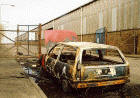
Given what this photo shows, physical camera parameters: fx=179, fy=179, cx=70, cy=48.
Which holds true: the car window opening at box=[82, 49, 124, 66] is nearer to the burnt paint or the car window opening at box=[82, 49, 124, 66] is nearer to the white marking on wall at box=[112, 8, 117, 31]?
the burnt paint

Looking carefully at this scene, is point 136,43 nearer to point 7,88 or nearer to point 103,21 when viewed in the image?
point 103,21

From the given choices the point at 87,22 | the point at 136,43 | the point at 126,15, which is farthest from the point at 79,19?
the point at 136,43

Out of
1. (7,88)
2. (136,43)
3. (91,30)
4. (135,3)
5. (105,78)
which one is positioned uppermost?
(135,3)

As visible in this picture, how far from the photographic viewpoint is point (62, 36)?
24766 millimetres

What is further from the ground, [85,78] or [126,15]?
[126,15]

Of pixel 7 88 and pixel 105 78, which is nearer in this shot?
pixel 105 78

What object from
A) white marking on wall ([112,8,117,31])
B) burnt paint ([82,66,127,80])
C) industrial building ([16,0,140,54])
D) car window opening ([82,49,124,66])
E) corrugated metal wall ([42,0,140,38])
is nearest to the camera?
burnt paint ([82,66,127,80])

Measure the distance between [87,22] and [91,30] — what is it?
2016 mm

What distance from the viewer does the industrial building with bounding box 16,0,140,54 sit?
19.9 m

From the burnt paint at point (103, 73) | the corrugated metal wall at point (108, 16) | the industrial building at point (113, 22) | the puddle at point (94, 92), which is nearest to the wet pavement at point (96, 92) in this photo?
the puddle at point (94, 92)

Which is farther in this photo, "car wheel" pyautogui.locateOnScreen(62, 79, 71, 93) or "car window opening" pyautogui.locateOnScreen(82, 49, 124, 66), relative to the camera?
"car window opening" pyautogui.locateOnScreen(82, 49, 124, 66)

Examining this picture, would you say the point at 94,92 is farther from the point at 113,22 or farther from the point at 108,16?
the point at 108,16

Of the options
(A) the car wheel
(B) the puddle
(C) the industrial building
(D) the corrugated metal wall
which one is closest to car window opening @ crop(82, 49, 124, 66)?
(A) the car wheel

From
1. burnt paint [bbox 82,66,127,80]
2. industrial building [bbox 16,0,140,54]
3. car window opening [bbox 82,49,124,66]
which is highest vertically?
industrial building [bbox 16,0,140,54]
